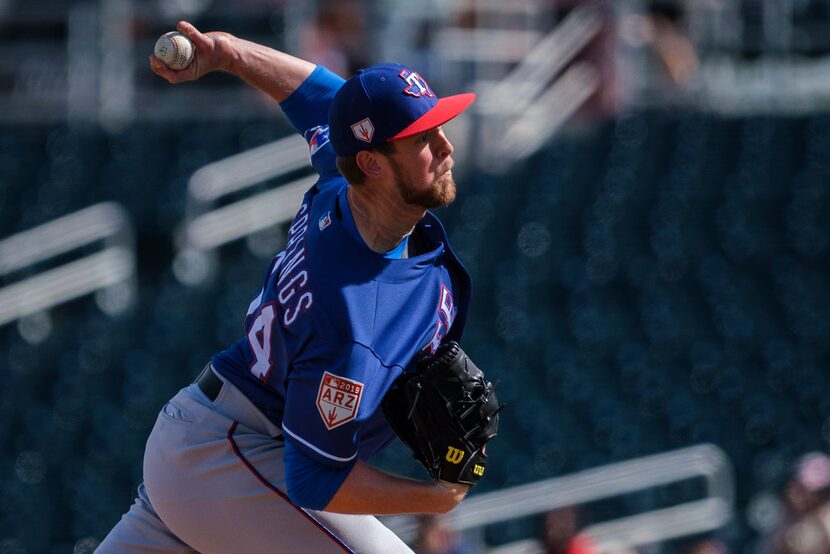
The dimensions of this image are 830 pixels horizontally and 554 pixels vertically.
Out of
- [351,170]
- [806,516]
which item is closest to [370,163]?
[351,170]

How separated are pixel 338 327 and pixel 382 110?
0.45 metres

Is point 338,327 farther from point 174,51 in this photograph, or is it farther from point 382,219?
point 174,51

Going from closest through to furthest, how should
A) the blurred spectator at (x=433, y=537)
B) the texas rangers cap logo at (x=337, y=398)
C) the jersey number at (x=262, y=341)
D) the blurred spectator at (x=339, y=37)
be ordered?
the texas rangers cap logo at (x=337, y=398), the jersey number at (x=262, y=341), the blurred spectator at (x=433, y=537), the blurred spectator at (x=339, y=37)

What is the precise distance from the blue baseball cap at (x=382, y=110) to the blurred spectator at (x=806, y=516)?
10.7 ft

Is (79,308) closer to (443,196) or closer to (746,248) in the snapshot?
(746,248)

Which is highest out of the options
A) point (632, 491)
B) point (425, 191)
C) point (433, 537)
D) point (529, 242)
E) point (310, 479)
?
point (425, 191)

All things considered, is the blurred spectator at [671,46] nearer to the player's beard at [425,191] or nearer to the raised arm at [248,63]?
the raised arm at [248,63]

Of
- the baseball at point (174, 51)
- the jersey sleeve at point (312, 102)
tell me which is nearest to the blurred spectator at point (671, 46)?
the jersey sleeve at point (312, 102)

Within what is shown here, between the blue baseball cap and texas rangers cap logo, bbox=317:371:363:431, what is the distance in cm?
49

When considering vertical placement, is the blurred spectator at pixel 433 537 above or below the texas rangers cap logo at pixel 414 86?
below

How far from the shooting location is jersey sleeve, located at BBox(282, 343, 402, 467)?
2.69 metres

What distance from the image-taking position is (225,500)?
293 cm

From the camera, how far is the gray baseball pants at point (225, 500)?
288cm

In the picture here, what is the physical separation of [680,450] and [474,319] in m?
1.50
